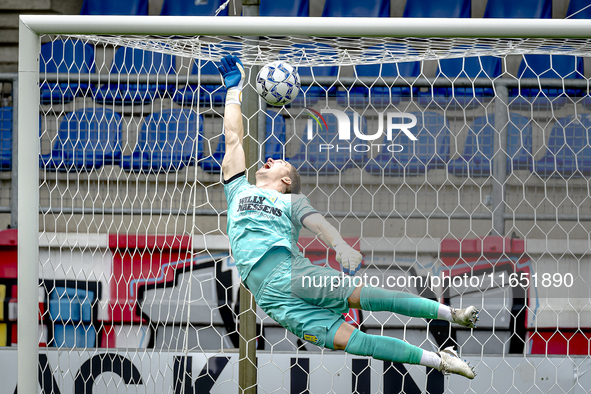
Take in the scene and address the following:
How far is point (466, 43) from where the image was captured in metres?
2.69

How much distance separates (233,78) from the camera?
94.5 inches

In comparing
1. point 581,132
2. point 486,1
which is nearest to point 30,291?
point 581,132

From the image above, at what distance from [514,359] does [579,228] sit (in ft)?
4.07

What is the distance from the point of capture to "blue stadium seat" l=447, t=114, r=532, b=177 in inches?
136

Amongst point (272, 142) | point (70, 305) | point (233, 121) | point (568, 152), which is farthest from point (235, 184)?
point (568, 152)

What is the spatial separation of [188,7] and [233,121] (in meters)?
3.47

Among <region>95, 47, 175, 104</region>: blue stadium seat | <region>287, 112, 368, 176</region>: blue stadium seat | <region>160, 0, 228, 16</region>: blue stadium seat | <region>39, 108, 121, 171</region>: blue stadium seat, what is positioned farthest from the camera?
<region>160, 0, 228, 16</region>: blue stadium seat

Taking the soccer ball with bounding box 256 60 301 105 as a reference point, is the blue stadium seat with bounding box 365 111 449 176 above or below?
below

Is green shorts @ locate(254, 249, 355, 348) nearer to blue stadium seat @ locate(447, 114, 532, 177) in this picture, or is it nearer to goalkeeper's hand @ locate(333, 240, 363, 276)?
goalkeeper's hand @ locate(333, 240, 363, 276)

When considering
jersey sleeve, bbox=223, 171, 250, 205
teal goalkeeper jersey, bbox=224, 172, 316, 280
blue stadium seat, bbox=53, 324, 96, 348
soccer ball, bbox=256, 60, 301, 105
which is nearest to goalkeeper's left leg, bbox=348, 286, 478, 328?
teal goalkeeper jersey, bbox=224, 172, 316, 280

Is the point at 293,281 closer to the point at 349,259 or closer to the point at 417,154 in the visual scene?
the point at 349,259

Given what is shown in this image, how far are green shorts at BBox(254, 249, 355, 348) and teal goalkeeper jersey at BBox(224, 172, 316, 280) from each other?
0.09m

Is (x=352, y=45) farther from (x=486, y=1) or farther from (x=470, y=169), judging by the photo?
(x=486, y=1)

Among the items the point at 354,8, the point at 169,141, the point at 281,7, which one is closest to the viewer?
the point at 169,141
